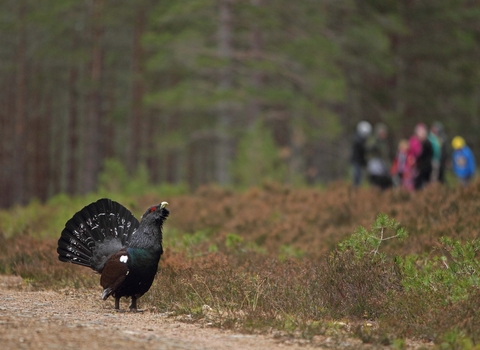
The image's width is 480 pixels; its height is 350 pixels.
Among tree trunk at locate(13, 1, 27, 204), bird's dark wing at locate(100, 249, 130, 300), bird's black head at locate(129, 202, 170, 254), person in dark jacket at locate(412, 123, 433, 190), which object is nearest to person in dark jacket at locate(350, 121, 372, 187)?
person in dark jacket at locate(412, 123, 433, 190)

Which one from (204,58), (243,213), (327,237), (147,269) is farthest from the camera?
(204,58)

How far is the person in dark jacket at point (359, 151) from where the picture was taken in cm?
1906

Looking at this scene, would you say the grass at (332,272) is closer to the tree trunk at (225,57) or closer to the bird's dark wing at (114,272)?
the bird's dark wing at (114,272)

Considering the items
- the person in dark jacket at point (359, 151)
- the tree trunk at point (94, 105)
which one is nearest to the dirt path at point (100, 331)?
the person in dark jacket at point (359, 151)

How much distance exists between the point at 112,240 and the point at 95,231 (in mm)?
220

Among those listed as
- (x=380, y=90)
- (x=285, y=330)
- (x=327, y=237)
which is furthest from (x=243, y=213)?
(x=380, y=90)

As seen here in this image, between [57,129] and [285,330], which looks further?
[57,129]

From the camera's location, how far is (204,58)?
83.3ft

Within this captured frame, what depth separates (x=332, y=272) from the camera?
26.1 feet

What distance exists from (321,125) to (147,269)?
70.6 feet

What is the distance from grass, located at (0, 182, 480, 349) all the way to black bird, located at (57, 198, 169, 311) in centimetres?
57

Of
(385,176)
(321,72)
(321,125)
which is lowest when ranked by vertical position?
(385,176)

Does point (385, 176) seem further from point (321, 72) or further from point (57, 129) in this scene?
point (57, 129)

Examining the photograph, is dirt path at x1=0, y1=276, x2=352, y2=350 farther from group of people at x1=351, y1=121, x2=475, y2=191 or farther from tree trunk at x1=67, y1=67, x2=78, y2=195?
tree trunk at x1=67, y1=67, x2=78, y2=195
